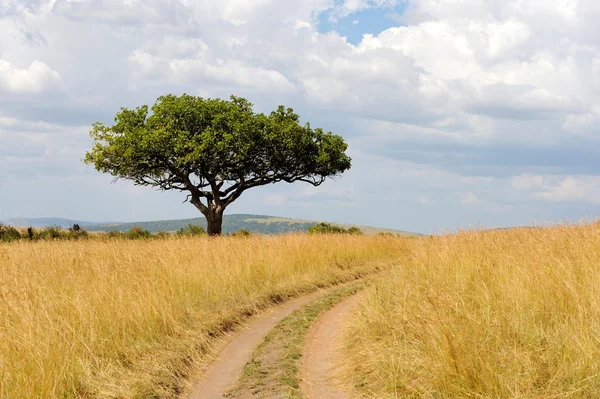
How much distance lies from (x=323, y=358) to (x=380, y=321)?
1.19 m

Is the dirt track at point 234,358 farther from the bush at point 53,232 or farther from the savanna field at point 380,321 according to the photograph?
the bush at point 53,232

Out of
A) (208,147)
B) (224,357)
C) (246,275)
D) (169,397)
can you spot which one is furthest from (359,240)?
(169,397)

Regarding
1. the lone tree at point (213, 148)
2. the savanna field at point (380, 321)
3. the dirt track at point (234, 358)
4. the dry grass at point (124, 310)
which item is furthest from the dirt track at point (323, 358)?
the lone tree at point (213, 148)

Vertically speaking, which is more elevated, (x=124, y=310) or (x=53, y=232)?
(x=53, y=232)

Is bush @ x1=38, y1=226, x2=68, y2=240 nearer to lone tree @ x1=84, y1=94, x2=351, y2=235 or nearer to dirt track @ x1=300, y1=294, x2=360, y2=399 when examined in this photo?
lone tree @ x1=84, y1=94, x2=351, y2=235

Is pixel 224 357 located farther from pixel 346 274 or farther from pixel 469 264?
pixel 346 274

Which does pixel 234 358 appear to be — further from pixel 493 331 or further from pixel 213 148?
pixel 213 148

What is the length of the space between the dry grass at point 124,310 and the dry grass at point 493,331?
310cm

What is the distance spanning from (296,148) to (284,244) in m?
17.7

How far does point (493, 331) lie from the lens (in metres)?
7.00

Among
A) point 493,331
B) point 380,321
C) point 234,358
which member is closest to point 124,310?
point 234,358

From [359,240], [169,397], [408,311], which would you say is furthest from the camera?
[359,240]

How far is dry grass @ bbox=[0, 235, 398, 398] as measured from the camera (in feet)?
22.8

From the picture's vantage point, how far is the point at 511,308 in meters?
7.96
